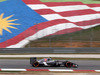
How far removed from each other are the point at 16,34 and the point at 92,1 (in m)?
12.9

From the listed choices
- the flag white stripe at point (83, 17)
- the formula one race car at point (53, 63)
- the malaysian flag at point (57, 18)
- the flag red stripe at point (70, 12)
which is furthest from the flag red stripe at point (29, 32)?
the formula one race car at point (53, 63)

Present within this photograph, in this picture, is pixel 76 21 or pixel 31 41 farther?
pixel 76 21

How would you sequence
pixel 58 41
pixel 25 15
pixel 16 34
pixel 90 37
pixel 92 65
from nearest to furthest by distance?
pixel 92 65, pixel 58 41, pixel 90 37, pixel 16 34, pixel 25 15

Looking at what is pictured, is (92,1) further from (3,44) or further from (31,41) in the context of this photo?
(3,44)

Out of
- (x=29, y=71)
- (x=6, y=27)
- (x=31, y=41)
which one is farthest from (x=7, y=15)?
(x=29, y=71)

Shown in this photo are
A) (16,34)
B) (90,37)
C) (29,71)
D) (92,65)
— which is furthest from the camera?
(16,34)

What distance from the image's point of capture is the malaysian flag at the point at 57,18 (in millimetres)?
26578

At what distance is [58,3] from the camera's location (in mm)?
30703

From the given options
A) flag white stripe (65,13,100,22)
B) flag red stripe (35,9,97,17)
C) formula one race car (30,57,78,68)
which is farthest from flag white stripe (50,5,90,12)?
formula one race car (30,57,78,68)

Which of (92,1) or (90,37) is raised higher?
(92,1)

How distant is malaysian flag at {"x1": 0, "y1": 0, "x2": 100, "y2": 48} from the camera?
26.6 meters

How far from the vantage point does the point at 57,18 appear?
29375 millimetres

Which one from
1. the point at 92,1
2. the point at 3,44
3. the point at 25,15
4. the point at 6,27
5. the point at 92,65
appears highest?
the point at 92,1

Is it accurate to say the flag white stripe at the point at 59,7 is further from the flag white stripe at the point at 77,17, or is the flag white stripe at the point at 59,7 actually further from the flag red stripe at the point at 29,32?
the flag red stripe at the point at 29,32
